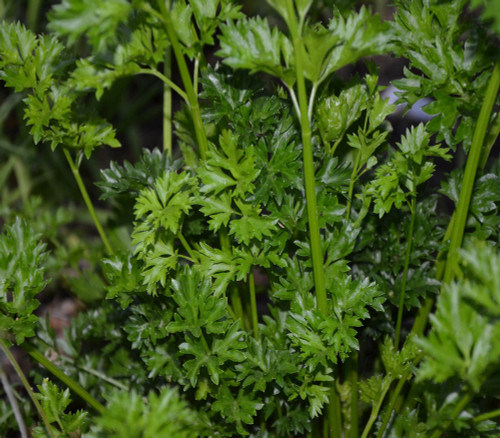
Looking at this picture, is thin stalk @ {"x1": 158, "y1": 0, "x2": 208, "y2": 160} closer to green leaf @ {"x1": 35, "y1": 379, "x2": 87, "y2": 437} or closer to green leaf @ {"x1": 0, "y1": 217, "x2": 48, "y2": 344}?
green leaf @ {"x1": 0, "y1": 217, "x2": 48, "y2": 344}

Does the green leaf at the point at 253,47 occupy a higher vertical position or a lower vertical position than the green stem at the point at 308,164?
higher

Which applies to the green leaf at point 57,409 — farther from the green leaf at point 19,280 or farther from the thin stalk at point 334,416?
the thin stalk at point 334,416

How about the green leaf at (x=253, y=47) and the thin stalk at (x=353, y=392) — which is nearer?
the green leaf at (x=253, y=47)

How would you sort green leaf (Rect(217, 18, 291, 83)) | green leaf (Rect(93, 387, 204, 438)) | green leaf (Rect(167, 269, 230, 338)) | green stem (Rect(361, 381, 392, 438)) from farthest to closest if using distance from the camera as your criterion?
green stem (Rect(361, 381, 392, 438)), green leaf (Rect(167, 269, 230, 338)), green leaf (Rect(217, 18, 291, 83)), green leaf (Rect(93, 387, 204, 438))

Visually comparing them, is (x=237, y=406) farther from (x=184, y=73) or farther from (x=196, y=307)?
(x=184, y=73)

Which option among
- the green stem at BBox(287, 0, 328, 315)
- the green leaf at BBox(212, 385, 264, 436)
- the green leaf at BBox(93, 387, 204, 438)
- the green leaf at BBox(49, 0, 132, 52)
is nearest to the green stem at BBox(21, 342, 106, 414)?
the green leaf at BBox(212, 385, 264, 436)

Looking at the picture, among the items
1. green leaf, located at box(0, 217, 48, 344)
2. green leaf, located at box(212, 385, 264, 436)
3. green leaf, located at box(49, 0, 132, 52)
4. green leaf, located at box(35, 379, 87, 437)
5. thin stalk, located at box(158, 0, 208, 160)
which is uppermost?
green leaf, located at box(49, 0, 132, 52)

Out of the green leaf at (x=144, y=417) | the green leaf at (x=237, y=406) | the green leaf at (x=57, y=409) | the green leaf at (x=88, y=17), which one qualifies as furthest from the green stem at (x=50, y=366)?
the green leaf at (x=88, y=17)
